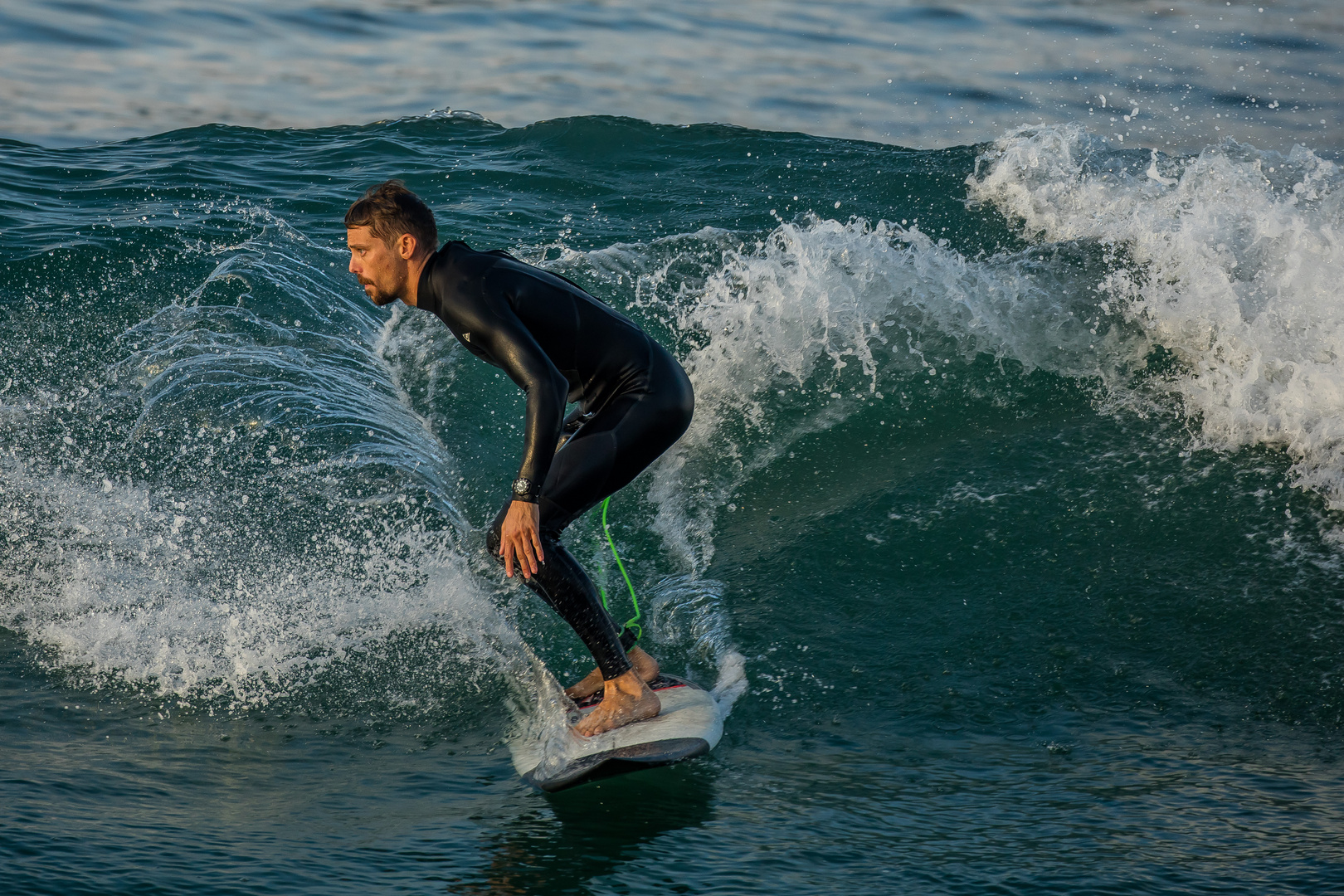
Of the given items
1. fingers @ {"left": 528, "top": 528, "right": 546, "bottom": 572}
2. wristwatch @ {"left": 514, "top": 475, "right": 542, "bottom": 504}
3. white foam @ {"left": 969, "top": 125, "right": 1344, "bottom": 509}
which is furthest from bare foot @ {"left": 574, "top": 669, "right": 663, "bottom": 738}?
white foam @ {"left": 969, "top": 125, "right": 1344, "bottom": 509}

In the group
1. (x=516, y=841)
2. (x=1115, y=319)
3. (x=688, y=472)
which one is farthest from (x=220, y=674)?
(x=1115, y=319)

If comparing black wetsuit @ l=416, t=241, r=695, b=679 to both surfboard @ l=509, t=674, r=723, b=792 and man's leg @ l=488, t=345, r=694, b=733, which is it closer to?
man's leg @ l=488, t=345, r=694, b=733

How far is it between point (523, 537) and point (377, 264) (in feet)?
3.52

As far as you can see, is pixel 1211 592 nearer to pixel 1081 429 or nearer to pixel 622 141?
pixel 1081 429

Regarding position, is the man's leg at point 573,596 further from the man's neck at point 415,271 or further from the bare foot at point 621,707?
the man's neck at point 415,271

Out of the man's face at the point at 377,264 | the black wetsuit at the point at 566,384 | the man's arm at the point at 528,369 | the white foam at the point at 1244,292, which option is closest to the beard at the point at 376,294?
the man's face at the point at 377,264

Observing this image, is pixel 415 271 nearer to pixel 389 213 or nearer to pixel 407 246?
A: pixel 407 246

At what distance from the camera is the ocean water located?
3543 mm

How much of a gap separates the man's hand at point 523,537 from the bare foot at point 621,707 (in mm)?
602

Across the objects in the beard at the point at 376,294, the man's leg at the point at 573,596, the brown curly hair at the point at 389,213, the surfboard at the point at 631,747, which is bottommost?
the surfboard at the point at 631,747

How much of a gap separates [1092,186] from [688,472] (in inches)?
211

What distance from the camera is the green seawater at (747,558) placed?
3.54 metres

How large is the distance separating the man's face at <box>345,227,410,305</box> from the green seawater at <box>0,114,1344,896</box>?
5.41ft

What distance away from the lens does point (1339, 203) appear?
764 centimetres
